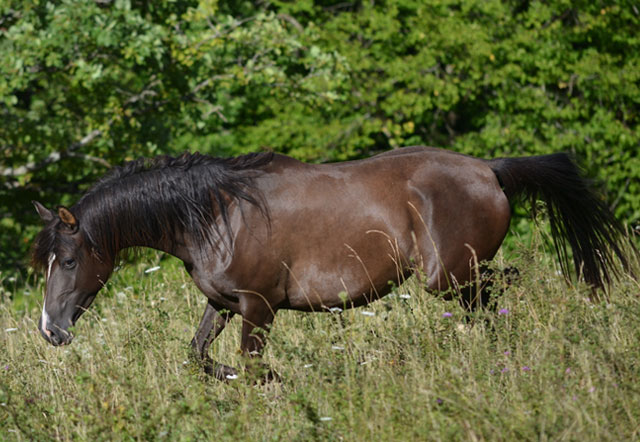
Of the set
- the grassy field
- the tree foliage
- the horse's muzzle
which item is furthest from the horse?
the tree foliage

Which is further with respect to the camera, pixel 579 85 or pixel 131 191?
pixel 579 85

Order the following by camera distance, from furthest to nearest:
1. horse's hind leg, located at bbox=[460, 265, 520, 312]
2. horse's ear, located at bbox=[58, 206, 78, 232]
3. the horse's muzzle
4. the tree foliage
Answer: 1. the tree foliage
2. horse's hind leg, located at bbox=[460, 265, 520, 312]
3. the horse's muzzle
4. horse's ear, located at bbox=[58, 206, 78, 232]

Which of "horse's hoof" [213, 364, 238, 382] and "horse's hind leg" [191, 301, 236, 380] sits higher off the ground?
"horse's hind leg" [191, 301, 236, 380]

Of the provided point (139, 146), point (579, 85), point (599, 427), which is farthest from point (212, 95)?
point (599, 427)

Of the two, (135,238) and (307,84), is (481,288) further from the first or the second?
(307,84)

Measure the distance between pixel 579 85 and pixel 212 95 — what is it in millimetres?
6454

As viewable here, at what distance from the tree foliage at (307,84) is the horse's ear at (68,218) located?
5887 millimetres

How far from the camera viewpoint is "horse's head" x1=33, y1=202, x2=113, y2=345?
497cm

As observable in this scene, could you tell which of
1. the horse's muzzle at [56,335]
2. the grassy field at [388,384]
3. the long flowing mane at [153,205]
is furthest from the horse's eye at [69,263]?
the grassy field at [388,384]

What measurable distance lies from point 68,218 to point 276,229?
1.30 metres

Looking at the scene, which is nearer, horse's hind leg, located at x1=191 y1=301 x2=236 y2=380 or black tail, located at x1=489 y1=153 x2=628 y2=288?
horse's hind leg, located at x1=191 y1=301 x2=236 y2=380

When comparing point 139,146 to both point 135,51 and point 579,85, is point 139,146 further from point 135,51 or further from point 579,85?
point 579,85

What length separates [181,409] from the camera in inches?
147

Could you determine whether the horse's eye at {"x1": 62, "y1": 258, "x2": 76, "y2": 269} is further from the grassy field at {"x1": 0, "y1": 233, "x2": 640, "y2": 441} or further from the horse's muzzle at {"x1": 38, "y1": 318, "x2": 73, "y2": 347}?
the grassy field at {"x1": 0, "y1": 233, "x2": 640, "y2": 441}
